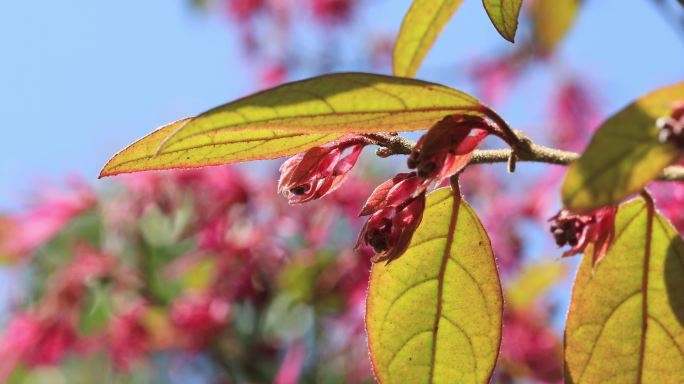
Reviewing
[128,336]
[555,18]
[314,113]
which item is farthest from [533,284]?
[314,113]

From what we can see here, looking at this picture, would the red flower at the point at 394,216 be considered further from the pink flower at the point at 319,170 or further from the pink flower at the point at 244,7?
the pink flower at the point at 244,7

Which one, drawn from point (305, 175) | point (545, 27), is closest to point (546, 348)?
point (545, 27)

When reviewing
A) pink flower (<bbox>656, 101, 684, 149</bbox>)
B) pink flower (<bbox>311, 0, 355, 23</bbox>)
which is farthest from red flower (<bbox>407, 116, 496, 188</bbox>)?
pink flower (<bbox>311, 0, 355, 23</bbox>)

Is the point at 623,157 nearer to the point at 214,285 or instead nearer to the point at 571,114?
the point at 214,285

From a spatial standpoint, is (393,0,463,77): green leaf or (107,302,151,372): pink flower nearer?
(393,0,463,77): green leaf

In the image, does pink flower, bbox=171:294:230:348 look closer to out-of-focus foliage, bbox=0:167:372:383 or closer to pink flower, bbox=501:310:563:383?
out-of-focus foliage, bbox=0:167:372:383

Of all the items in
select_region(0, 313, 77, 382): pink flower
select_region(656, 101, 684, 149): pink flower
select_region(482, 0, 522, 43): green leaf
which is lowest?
select_region(0, 313, 77, 382): pink flower

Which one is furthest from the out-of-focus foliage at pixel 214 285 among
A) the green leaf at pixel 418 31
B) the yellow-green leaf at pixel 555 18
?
the green leaf at pixel 418 31
